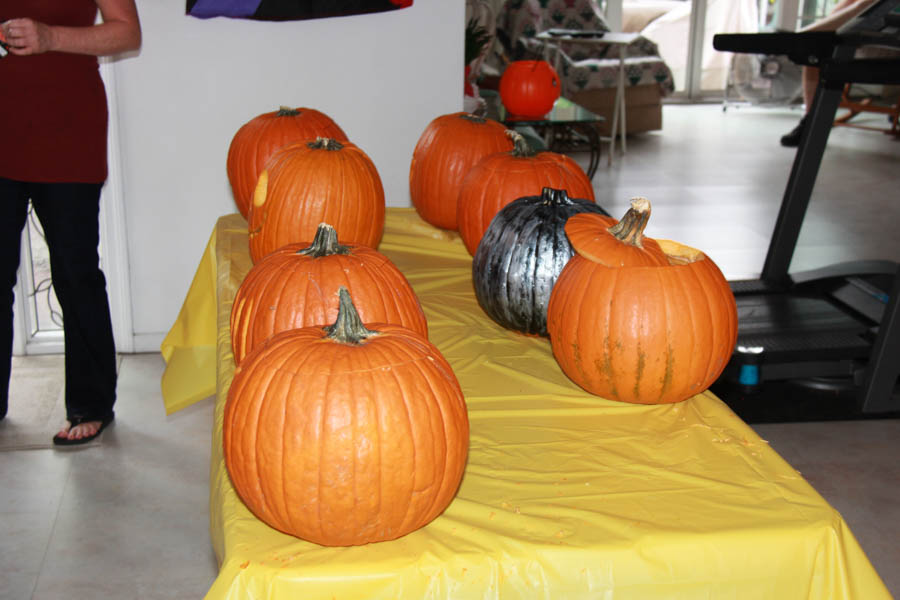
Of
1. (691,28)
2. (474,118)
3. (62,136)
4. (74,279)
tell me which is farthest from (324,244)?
(691,28)

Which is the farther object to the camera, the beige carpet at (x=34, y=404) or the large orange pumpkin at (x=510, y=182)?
the beige carpet at (x=34, y=404)

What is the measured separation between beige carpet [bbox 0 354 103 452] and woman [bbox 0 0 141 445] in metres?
0.34

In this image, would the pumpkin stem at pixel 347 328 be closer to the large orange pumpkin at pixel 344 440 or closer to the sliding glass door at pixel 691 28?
the large orange pumpkin at pixel 344 440

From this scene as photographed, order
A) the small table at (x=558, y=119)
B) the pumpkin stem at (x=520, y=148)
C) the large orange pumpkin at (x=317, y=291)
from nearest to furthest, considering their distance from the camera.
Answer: the large orange pumpkin at (x=317, y=291) < the pumpkin stem at (x=520, y=148) < the small table at (x=558, y=119)

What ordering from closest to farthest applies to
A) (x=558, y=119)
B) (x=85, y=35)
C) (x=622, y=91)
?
(x=85, y=35) → (x=558, y=119) → (x=622, y=91)

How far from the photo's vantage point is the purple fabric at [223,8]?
2852mm

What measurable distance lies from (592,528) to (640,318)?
390 millimetres

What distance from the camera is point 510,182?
6.22 feet

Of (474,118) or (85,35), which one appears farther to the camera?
(474,118)

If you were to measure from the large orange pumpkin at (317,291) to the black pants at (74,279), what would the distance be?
1.15 m

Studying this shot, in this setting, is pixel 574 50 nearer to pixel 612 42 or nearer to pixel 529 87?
pixel 612 42

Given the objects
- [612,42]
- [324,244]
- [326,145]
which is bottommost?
[324,244]

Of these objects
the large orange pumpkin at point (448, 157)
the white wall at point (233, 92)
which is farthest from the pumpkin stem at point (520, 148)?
the white wall at point (233, 92)

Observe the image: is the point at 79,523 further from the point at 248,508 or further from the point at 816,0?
the point at 816,0
